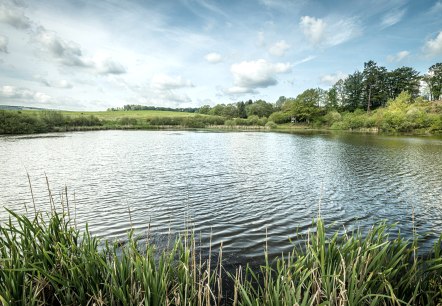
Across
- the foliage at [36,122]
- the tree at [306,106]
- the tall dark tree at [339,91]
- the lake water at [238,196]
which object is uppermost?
the tall dark tree at [339,91]

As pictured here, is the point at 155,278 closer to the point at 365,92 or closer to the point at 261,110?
the point at 365,92

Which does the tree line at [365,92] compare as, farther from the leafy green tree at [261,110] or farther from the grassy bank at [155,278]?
the grassy bank at [155,278]

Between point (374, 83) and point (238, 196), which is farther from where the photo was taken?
point (374, 83)

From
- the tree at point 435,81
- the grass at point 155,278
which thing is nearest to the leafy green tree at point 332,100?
the tree at point 435,81

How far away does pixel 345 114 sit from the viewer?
12319 centimetres

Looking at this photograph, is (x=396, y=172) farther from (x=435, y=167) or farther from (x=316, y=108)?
(x=316, y=108)

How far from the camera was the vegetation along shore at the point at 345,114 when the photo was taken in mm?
87188

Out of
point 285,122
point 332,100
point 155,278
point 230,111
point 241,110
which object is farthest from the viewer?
point 241,110

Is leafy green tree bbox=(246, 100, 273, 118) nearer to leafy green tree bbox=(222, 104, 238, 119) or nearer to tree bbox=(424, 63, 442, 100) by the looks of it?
leafy green tree bbox=(222, 104, 238, 119)

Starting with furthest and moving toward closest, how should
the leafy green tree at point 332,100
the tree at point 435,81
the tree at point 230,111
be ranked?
the tree at point 230,111, the leafy green tree at point 332,100, the tree at point 435,81

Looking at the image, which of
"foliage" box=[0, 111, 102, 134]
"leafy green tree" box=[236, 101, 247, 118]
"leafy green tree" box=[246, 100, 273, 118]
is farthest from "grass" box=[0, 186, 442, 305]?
"leafy green tree" box=[236, 101, 247, 118]

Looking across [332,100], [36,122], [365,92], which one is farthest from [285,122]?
[36,122]

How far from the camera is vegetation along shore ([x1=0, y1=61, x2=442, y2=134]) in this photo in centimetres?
8719

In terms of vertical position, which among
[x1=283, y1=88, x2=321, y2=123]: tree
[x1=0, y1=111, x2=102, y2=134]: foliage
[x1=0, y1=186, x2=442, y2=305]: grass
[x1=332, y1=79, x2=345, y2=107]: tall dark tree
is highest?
[x1=332, y1=79, x2=345, y2=107]: tall dark tree
